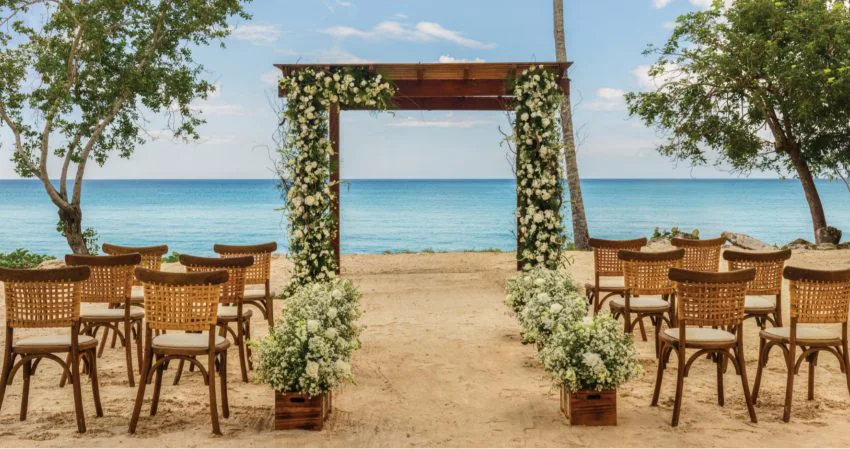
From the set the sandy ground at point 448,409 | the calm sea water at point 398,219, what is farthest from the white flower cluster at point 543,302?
the calm sea water at point 398,219

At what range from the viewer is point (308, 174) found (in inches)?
371

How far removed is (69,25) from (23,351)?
10.6 meters

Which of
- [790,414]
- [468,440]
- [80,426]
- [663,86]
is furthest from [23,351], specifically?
[663,86]

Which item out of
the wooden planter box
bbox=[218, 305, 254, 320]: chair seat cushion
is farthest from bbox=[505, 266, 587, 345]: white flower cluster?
bbox=[218, 305, 254, 320]: chair seat cushion

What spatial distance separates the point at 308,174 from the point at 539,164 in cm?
269

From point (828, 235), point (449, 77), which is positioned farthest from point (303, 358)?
point (828, 235)

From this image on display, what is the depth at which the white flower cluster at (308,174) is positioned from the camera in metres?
9.45

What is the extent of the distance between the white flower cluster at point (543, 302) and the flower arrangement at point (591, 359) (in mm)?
732

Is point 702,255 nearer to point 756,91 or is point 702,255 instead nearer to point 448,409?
point 448,409

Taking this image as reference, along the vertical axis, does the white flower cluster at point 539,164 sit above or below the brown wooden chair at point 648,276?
above

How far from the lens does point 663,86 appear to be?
56.3 ft

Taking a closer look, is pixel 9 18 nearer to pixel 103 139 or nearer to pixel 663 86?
pixel 103 139

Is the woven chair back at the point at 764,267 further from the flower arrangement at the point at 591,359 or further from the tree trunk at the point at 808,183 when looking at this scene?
the tree trunk at the point at 808,183

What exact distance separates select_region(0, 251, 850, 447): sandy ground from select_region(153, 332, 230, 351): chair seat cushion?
0.51 metres
